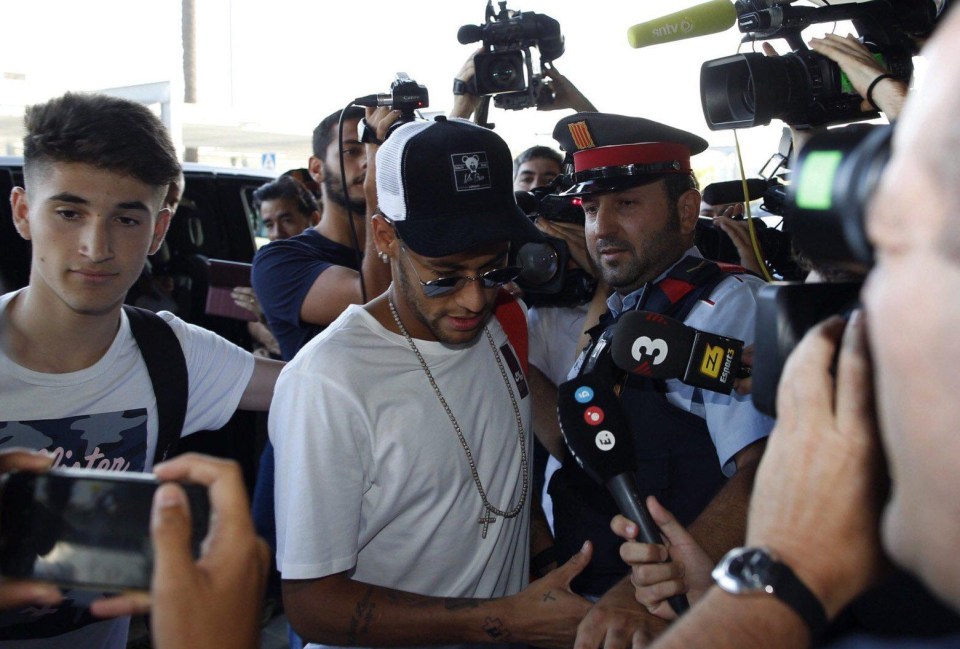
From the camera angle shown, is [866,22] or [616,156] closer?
[866,22]

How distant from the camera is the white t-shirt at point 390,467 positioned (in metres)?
1.92

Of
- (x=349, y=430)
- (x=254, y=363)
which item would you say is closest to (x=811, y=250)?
(x=349, y=430)

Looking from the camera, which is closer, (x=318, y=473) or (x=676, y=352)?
(x=676, y=352)

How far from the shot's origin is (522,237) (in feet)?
7.49

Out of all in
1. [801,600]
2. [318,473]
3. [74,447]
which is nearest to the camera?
[801,600]

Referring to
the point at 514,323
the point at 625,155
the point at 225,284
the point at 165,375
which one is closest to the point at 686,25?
the point at 625,155

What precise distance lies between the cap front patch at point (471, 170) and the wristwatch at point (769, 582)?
1.30 meters

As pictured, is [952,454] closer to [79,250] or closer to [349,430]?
[349,430]

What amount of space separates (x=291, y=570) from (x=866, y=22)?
2032 millimetres

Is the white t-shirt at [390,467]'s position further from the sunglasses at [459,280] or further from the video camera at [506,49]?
the video camera at [506,49]

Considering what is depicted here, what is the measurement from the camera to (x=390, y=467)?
204cm

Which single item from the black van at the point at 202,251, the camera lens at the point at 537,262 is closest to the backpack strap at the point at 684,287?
the camera lens at the point at 537,262

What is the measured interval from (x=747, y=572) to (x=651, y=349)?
0.74 m

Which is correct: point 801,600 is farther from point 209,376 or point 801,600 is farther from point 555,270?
point 209,376
